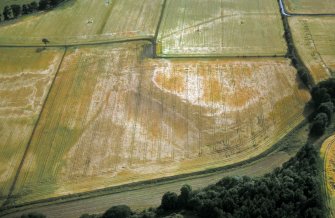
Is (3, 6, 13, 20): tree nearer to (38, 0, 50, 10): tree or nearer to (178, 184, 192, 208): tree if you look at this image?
(38, 0, 50, 10): tree

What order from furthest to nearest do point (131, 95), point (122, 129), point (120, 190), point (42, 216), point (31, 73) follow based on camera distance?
point (31, 73) < point (131, 95) < point (122, 129) < point (120, 190) < point (42, 216)

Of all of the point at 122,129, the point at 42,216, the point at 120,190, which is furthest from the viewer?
the point at 122,129

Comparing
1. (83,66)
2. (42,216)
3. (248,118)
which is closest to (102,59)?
(83,66)

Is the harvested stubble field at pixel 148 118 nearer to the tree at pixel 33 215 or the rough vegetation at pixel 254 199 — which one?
the tree at pixel 33 215

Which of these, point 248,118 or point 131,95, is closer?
point 248,118

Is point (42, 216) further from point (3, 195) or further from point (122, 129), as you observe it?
point (122, 129)

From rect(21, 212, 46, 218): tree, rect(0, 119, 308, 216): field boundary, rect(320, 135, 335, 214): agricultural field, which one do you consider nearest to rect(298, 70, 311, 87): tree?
rect(320, 135, 335, 214): agricultural field

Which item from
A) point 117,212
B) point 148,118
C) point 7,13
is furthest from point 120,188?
point 7,13
